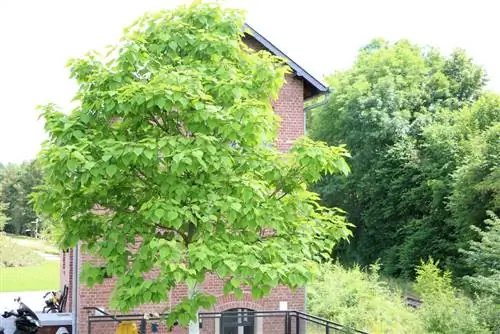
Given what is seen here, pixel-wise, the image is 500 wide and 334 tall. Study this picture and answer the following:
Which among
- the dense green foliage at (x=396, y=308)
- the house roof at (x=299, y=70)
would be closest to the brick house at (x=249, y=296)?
the house roof at (x=299, y=70)

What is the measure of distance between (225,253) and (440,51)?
128 feet

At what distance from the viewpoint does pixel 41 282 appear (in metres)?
45.6

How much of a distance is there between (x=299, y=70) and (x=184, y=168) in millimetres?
9853

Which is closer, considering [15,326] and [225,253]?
[225,253]

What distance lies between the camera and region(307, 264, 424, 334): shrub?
61.2 ft

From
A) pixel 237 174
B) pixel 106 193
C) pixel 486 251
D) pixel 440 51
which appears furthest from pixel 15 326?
pixel 440 51

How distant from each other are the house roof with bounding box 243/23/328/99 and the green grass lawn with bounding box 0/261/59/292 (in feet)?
87.7

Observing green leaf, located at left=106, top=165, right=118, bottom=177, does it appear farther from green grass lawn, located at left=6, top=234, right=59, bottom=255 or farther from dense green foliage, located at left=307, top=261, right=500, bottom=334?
green grass lawn, located at left=6, top=234, right=59, bottom=255

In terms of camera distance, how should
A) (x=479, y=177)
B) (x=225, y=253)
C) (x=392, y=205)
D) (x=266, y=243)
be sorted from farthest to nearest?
(x=392, y=205), (x=479, y=177), (x=266, y=243), (x=225, y=253)

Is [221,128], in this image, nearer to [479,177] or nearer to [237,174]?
[237,174]

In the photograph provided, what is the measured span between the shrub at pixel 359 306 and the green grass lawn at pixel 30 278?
22800 millimetres

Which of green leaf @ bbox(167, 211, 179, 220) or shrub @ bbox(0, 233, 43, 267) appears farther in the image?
shrub @ bbox(0, 233, 43, 267)

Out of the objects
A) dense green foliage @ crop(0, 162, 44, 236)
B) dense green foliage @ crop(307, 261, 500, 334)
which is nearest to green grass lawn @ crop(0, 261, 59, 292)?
dense green foliage @ crop(0, 162, 44, 236)

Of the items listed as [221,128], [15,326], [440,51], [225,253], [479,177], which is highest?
[440,51]
